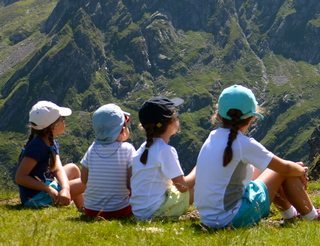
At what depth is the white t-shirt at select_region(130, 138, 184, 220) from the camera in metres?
11.1

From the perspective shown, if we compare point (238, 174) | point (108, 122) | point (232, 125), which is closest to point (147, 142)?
point (108, 122)

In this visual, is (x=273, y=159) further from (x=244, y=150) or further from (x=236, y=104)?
(x=236, y=104)

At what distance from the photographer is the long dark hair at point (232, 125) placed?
970cm

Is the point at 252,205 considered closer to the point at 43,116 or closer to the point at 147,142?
the point at 147,142

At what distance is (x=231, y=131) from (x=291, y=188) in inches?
65.9

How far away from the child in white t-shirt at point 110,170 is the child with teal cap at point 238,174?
97.9 inches

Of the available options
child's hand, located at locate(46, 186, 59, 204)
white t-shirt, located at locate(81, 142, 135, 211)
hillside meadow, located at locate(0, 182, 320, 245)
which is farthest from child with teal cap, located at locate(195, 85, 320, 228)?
child's hand, located at locate(46, 186, 59, 204)

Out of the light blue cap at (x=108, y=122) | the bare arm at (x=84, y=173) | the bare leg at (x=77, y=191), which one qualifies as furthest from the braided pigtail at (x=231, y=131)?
the bare leg at (x=77, y=191)

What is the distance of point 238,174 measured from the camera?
9938 mm

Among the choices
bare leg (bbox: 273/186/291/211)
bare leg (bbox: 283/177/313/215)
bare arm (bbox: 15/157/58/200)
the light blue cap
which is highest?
the light blue cap

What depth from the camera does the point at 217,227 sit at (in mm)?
9750

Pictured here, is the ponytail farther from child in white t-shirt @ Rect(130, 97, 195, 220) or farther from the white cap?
child in white t-shirt @ Rect(130, 97, 195, 220)

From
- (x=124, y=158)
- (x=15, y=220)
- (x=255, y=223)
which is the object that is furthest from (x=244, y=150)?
(x=15, y=220)

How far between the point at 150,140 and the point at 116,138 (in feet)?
4.16
